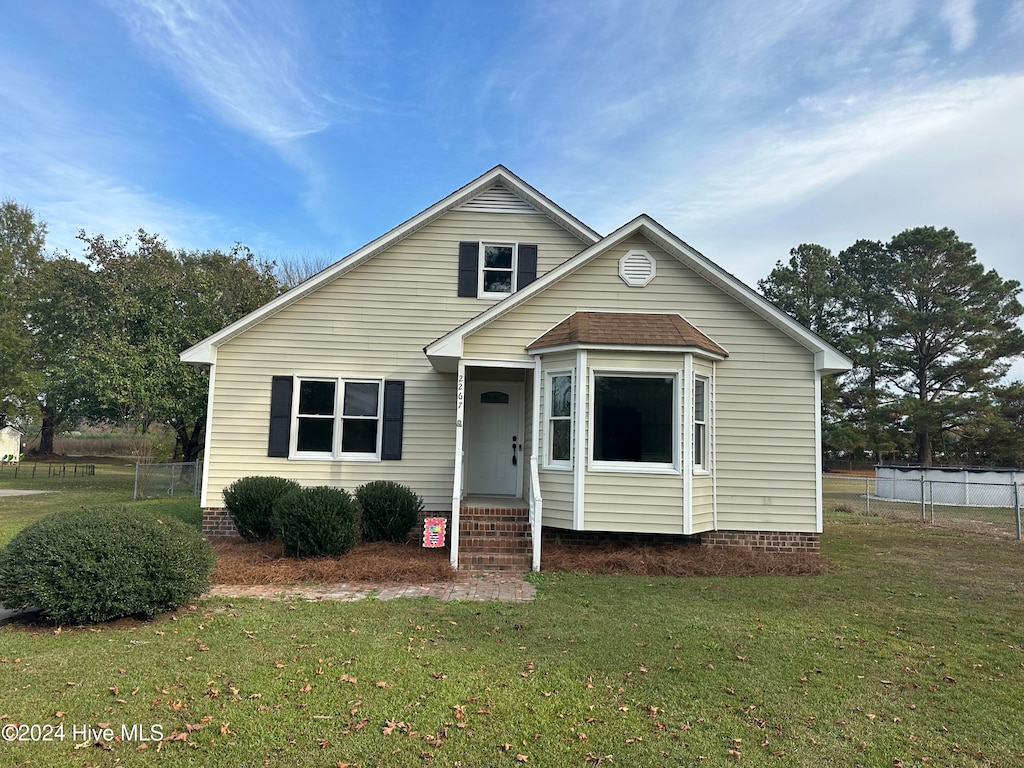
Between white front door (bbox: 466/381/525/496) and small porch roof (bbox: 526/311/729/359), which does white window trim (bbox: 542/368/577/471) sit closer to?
small porch roof (bbox: 526/311/729/359)

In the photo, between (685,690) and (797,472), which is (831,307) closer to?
(797,472)

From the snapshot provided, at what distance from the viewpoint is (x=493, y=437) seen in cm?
1135

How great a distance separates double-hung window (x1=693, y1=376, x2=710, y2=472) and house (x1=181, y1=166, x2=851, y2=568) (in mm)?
33

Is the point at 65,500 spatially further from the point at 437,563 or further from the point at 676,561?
the point at 676,561

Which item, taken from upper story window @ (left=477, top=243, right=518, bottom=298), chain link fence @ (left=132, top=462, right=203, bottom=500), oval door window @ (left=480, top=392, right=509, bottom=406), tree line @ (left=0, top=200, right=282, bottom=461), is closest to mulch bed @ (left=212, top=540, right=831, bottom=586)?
oval door window @ (left=480, top=392, right=509, bottom=406)

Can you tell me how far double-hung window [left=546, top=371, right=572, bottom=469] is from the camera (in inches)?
358

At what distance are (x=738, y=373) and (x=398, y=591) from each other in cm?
618

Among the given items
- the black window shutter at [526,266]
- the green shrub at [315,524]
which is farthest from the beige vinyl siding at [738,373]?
the green shrub at [315,524]

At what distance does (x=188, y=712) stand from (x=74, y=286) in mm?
29582

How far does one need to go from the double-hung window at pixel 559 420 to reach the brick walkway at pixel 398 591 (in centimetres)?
203

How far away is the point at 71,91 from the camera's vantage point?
37.1ft

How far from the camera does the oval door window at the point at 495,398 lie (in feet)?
37.2

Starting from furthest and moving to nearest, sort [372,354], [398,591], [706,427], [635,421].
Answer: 1. [372,354]
2. [706,427]
3. [635,421]
4. [398,591]

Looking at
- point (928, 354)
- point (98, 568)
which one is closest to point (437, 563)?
point (98, 568)
